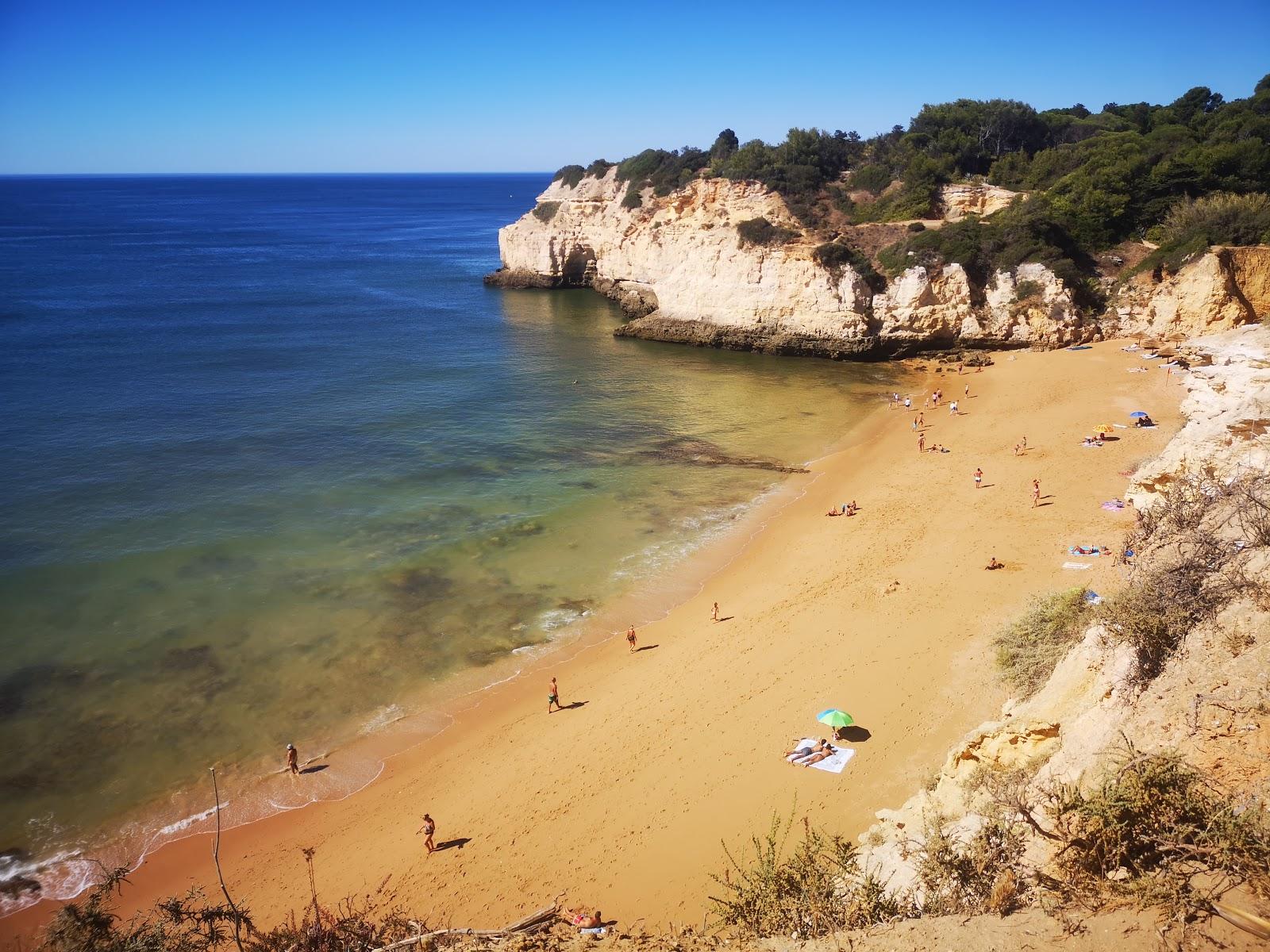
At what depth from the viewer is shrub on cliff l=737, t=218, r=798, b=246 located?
41844mm

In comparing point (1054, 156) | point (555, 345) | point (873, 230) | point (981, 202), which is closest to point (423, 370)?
point (555, 345)

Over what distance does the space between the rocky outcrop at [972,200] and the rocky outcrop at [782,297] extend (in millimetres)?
364

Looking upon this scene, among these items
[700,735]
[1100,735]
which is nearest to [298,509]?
[700,735]

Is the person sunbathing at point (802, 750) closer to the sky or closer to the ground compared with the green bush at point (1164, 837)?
closer to the ground

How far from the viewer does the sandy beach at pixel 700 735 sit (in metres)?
10.9

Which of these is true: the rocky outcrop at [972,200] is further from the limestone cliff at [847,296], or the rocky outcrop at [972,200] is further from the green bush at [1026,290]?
the green bush at [1026,290]

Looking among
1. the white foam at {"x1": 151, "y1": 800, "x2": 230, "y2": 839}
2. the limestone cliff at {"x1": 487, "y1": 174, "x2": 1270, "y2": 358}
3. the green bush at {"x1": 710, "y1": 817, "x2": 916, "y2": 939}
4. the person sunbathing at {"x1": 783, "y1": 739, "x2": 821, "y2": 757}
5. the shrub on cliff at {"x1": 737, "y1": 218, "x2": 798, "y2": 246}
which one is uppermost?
the shrub on cliff at {"x1": 737, "y1": 218, "x2": 798, "y2": 246}

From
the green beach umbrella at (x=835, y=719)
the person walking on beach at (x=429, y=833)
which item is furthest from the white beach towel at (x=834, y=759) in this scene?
the person walking on beach at (x=429, y=833)

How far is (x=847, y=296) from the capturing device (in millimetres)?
39969

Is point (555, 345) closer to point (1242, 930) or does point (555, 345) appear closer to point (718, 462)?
point (718, 462)

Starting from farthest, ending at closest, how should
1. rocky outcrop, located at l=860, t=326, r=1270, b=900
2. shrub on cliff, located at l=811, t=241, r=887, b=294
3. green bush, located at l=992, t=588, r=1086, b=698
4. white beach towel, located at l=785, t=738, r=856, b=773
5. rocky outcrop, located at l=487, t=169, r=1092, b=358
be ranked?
1. shrub on cliff, located at l=811, t=241, r=887, b=294
2. rocky outcrop, located at l=487, t=169, r=1092, b=358
3. white beach towel, located at l=785, t=738, r=856, b=773
4. green bush, located at l=992, t=588, r=1086, b=698
5. rocky outcrop, located at l=860, t=326, r=1270, b=900

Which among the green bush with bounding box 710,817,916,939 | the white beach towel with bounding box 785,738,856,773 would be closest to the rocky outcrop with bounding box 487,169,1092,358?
the white beach towel with bounding box 785,738,856,773

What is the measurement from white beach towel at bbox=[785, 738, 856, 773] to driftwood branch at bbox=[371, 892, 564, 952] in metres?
4.77

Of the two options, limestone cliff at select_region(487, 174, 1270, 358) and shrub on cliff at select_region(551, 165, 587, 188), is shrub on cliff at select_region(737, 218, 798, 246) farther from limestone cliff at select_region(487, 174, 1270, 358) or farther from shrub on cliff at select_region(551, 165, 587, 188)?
shrub on cliff at select_region(551, 165, 587, 188)
